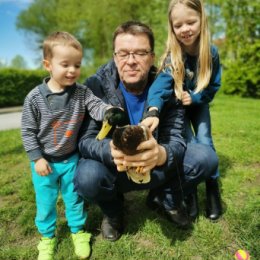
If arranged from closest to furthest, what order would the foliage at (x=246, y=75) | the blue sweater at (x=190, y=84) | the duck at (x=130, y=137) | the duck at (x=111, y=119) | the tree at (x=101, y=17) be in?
the duck at (x=130, y=137)
the duck at (x=111, y=119)
the blue sweater at (x=190, y=84)
the foliage at (x=246, y=75)
the tree at (x=101, y=17)

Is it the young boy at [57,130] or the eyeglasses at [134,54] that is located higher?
the eyeglasses at [134,54]

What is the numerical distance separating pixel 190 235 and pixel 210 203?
40 centimetres

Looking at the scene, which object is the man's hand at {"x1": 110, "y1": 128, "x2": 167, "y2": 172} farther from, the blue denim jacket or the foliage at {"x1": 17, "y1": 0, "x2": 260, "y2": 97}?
the foliage at {"x1": 17, "y1": 0, "x2": 260, "y2": 97}

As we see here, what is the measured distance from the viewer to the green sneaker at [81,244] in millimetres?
2328

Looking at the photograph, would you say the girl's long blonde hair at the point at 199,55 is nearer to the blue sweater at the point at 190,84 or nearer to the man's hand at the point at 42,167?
the blue sweater at the point at 190,84

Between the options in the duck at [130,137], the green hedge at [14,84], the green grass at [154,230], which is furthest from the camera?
the green hedge at [14,84]

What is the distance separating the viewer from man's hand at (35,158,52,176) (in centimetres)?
233

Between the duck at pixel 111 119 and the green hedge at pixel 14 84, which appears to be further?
the green hedge at pixel 14 84

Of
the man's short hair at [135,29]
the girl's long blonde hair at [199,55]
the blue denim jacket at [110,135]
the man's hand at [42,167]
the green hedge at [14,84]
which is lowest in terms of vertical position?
the green hedge at [14,84]

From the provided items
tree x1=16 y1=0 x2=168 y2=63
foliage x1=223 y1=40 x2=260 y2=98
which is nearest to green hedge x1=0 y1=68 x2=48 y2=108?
tree x1=16 y1=0 x2=168 y2=63

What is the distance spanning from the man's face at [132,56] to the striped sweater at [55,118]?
0.94 feet

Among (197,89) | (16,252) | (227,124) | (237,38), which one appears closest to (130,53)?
(197,89)

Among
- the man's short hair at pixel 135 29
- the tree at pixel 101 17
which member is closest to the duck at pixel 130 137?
the man's short hair at pixel 135 29

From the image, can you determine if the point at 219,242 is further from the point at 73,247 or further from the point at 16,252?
the point at 16,252
